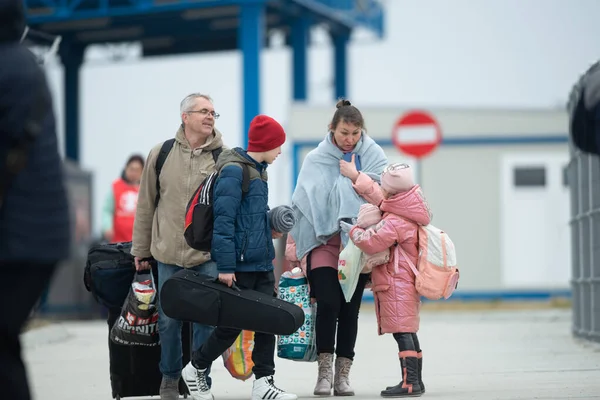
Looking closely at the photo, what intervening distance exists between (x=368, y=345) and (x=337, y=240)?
16.0 feet

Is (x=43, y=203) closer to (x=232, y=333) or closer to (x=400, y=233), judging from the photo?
(x=232, y=333)

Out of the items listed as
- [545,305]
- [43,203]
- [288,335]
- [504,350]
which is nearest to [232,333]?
[288,335]

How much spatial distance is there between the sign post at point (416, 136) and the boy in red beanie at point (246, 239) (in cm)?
1149

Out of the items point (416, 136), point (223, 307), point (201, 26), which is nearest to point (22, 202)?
point (223, 307)

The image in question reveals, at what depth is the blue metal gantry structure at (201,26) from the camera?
99.2 ft

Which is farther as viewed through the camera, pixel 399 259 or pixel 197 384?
pixel 399 259

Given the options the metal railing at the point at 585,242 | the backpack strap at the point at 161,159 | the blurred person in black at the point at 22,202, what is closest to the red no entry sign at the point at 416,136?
the metal railing at the point at 585,242

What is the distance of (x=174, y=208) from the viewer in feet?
26.2

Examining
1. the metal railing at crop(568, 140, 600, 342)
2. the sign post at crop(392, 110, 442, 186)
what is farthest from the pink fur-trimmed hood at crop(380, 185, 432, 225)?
the sign post at crop(392, 110, 442, 186)

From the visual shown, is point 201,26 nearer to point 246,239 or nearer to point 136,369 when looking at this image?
point 136,369

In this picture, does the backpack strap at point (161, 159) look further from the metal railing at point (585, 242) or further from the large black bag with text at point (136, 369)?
the metal railing at point (585, 242)

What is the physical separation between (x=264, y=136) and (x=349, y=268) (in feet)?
3.31

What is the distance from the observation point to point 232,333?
772 centimetres

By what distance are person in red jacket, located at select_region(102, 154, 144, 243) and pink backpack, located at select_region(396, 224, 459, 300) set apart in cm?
516
